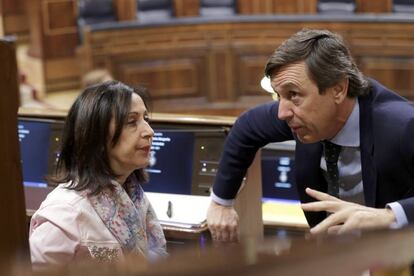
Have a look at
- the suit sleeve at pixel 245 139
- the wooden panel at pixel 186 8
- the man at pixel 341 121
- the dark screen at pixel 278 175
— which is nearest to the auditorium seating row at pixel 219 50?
→ the wooden panel at pixel 186 8

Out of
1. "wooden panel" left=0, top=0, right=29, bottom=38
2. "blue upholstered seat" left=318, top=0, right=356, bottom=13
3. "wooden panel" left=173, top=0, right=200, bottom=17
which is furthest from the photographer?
"wooden panel" left=0, top=0, right=29, bottom=38

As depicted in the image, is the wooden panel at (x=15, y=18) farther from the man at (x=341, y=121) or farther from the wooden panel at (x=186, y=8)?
the man at (x=341, y=121)

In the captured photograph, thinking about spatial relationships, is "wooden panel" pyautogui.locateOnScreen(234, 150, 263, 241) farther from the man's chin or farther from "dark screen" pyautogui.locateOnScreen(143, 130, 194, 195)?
the man's chin

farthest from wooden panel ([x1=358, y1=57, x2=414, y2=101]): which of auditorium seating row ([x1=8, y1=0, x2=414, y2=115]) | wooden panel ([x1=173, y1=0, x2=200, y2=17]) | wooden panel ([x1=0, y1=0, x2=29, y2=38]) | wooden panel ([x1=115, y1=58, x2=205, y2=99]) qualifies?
wooden panel ([x1=0, y1=0, x2=29, y2=38])

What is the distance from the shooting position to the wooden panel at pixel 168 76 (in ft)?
25.4

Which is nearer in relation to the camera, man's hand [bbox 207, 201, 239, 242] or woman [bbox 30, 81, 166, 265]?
woman [bbox 30, 81, 166, 265]

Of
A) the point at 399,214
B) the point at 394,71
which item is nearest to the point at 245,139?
the point at 399,214

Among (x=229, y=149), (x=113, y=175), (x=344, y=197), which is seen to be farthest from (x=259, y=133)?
(x=113, y=175)

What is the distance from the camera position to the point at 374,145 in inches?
80.7

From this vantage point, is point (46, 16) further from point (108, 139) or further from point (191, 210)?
point (108, 139)

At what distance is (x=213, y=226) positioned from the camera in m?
2.42

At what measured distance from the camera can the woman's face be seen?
6.87 ft

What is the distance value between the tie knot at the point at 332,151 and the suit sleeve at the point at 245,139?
0.15m

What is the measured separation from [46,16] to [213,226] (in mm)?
6357
